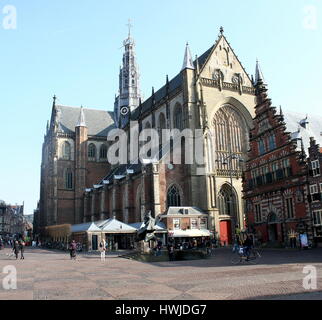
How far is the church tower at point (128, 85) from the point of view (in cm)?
7662

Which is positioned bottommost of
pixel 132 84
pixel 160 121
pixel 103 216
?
pixel 103 216

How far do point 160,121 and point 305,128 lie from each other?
2215 cm

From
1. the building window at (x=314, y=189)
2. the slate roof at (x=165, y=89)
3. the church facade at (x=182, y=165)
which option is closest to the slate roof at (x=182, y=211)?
the church facade at (x=182, y=165)

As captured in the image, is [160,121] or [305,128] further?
[160,121]

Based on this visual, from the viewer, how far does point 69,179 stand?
219 ft

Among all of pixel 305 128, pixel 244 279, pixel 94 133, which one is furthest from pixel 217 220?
pixel 94 133

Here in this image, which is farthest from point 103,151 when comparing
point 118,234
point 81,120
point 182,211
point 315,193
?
point 315,193

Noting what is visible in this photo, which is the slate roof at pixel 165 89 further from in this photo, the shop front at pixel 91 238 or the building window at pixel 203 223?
the shop front at pixel 91 238

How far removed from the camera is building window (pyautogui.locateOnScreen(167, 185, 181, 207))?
43156mm

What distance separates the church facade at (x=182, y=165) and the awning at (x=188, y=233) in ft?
7.15

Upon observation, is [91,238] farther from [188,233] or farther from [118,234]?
[188,233]

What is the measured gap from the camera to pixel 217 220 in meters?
42.2

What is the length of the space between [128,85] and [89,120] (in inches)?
491
